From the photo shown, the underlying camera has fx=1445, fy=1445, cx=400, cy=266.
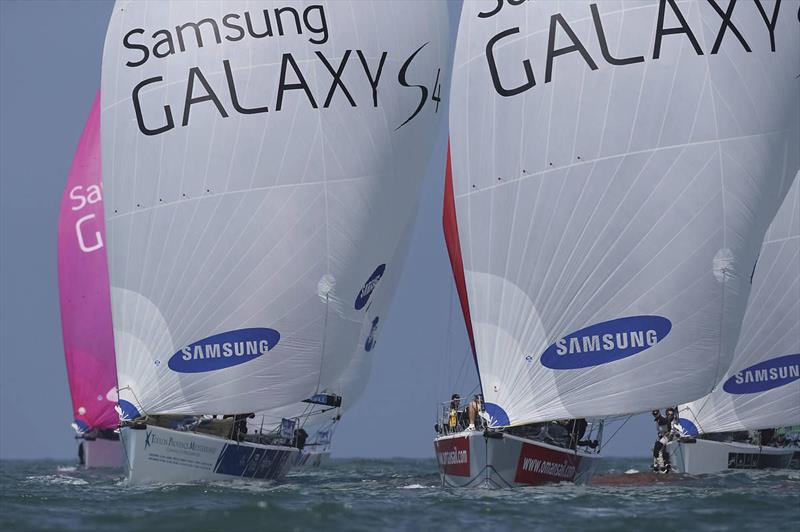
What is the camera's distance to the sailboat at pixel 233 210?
27328mm

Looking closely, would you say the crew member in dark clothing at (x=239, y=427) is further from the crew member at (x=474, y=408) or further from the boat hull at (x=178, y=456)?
the crew member at (x=474, y=408)

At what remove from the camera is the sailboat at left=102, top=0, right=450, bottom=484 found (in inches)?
1076

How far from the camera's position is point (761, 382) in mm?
32062

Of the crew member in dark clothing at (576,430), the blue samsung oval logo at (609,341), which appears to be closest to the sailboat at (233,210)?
the crew member in dark clothing at (576,430)

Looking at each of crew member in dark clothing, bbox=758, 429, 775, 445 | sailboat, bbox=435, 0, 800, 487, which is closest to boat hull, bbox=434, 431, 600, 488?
sailboat, bbox=435, 0, 800, 487

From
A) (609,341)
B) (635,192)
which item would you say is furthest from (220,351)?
(635,192)

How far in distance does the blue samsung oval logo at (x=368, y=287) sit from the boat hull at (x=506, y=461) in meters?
5.26

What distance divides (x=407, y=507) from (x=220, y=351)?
6797 millimetres

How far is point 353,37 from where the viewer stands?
29.3 meters

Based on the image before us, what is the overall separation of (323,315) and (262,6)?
6.22 metres

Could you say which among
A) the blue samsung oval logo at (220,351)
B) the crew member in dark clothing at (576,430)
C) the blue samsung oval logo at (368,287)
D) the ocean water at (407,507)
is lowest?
the ocean water at (407,507)

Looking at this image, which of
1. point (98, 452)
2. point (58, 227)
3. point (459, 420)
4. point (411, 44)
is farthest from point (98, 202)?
point (459, 420)

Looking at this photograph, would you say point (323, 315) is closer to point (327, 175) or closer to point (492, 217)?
point (327, 175)

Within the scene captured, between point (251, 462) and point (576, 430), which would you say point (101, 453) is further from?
point (576, 430)
